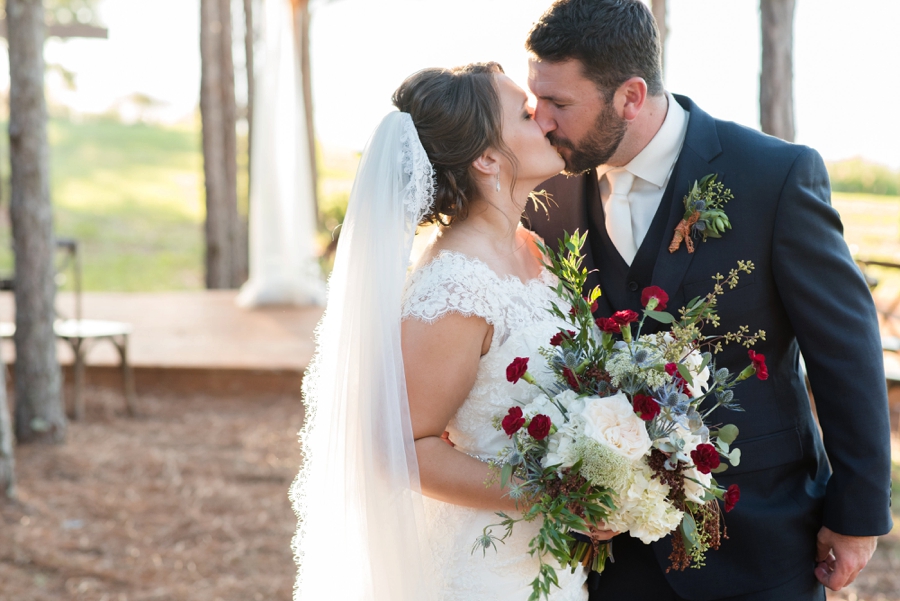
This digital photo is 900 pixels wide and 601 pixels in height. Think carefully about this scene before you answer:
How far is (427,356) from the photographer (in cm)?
201

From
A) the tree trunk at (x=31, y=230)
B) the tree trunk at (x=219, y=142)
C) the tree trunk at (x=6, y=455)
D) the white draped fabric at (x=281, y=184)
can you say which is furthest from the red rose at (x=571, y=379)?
the tree trunk at (x=219, y=142)

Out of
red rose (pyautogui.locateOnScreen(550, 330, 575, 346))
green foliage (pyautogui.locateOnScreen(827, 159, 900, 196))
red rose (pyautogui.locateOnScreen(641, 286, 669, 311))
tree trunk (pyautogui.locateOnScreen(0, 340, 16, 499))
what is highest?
red rose (pyautogui.locateOnScreen(641, 286, 669, 311))

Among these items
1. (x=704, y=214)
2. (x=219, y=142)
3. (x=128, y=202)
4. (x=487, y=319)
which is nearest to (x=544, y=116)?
(x=704, y=214)

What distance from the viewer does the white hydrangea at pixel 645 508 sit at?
5.60 feet

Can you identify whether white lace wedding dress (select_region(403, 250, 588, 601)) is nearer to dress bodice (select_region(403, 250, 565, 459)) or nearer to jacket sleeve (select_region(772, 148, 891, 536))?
dress bodice (select_region(403, 250, 565, 459))

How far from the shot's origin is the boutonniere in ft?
6.88

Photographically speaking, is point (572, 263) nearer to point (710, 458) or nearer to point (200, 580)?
point (710, 458)

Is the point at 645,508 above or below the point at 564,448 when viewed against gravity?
below

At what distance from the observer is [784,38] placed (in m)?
5.59

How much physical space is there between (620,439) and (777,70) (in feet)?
15.5

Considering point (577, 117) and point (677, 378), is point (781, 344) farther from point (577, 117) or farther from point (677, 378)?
point (577, 117)

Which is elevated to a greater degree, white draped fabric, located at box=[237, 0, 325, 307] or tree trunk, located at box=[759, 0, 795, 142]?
tree trunk, located at box=[759, 0, 795, 142]

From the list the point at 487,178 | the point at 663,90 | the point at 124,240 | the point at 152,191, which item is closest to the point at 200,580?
the point at 487,178

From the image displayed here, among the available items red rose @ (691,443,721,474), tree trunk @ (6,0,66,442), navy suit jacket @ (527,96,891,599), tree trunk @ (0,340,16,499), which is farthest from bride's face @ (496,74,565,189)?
tree trunk @ (6,0,66,442)
